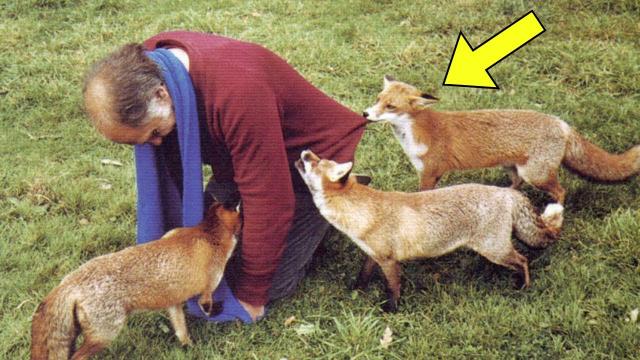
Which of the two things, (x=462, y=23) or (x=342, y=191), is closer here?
(x=342, y=191)

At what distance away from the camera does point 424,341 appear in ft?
13.1

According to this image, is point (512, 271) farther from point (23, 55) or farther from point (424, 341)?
point (23, 55)

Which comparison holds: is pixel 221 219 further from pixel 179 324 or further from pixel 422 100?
pixel 422 100

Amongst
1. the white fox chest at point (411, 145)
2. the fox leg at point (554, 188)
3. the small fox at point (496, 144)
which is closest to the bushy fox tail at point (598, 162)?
the small fox at point (496, 144)

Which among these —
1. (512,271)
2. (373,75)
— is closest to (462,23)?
(373,75)

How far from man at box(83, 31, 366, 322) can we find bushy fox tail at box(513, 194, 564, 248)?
1221 mm

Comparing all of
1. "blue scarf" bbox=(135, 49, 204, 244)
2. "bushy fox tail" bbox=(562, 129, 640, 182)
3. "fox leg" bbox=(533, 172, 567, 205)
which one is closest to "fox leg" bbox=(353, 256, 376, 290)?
"blue scarf" bbox=(135, 49, 204, 244)

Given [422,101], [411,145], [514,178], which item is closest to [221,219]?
[411,145]

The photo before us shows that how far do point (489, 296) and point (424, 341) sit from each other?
64cm

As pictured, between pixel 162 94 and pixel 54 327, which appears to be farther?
pixel 162 94

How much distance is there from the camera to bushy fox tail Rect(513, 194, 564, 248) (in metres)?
4.21

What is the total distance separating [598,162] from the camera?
4789 millimetres

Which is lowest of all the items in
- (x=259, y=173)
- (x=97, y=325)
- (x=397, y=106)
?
(x=97, y=325)

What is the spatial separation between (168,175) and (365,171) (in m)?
2.07
